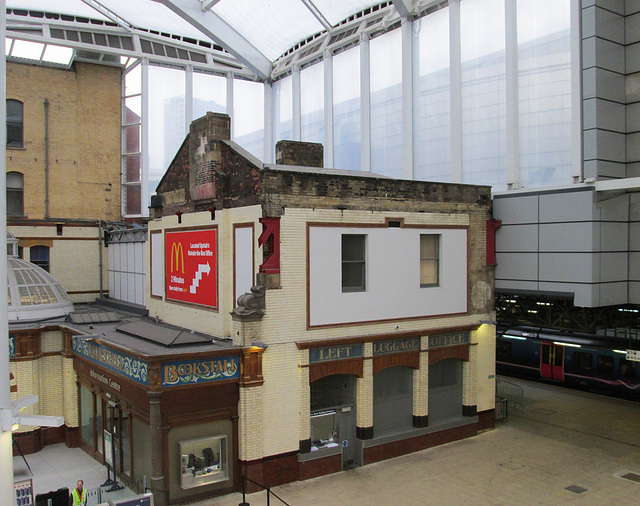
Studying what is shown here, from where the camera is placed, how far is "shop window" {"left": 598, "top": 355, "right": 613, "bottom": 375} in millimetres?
23547

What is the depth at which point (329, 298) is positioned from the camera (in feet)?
53.6

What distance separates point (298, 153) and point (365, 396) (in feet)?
29.0

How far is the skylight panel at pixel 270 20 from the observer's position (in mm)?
29781

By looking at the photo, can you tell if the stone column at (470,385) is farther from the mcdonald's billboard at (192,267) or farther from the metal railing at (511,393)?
the mcdonald's billboard at (192,267)

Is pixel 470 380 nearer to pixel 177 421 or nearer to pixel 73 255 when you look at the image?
pixel 177 421

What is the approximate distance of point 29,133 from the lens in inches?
1123

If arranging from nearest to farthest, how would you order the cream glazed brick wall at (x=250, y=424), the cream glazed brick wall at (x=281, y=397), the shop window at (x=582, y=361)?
the cream glazed brick wall at (x=250, y=424) < the cream glazed brick wall at (x=281, y=397) < the shop window at (x=582, y=361)

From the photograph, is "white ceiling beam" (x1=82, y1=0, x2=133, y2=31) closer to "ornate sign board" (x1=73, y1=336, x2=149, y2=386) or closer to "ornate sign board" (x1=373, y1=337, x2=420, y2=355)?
"ornate sign board" (x1=73, y1=336, x2=149, y2=386)

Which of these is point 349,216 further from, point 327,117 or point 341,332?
point 327,117

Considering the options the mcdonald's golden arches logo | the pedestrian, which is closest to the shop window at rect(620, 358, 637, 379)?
the mcdonald's golden arches logo

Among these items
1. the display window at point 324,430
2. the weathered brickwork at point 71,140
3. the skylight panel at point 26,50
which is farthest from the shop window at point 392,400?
the skylight panel at point 26,50

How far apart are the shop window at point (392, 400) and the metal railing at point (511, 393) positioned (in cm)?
610

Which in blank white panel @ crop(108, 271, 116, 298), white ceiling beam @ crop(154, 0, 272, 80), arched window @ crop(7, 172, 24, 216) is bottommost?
blank white panel @ crop(108, 271, 116, 298)

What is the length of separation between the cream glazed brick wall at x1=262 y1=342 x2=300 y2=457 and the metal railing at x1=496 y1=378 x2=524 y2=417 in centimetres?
1023
